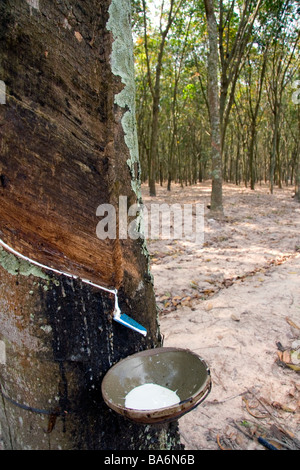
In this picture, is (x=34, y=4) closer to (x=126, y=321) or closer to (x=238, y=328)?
(x=126, y=321)

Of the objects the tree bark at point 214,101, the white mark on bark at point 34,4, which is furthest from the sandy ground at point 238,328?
the tree bark at point 214,101

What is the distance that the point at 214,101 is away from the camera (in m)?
7.90

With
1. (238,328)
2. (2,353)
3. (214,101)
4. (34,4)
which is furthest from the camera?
(214,101)

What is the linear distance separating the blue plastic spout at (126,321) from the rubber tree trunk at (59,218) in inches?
1.2

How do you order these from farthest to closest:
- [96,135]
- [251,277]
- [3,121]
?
1. [251,277]
2. [96,135]
3. [3,121]

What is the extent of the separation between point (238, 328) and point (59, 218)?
2.33 meters

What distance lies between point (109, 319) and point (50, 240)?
1.27 feet

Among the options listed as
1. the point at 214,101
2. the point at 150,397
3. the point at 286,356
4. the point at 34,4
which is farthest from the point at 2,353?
the point at 214,101

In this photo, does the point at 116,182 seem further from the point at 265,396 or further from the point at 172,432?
the point at 265,396

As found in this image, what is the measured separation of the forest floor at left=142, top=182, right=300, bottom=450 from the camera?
2.03 metres

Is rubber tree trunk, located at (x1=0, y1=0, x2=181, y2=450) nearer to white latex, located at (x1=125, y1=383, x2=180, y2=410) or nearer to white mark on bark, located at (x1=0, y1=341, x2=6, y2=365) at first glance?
white mark on bark, located at (x1=0, y1=341, x2=6, y2=365)

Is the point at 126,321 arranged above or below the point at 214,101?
below

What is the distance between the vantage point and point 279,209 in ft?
34.6
